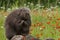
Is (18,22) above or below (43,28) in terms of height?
above

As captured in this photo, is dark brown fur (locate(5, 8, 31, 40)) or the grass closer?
dark brown fur (locate(5, 8, 31, 40))

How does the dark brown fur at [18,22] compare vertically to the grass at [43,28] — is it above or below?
above

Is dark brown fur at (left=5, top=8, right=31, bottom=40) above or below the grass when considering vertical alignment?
above

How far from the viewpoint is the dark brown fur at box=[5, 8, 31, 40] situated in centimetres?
386

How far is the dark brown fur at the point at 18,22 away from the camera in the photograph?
3857mm

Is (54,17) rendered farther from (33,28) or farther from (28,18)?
(28,18)

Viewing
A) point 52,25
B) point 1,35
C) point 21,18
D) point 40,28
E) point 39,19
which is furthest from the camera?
point 39,19

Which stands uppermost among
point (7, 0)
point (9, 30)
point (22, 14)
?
point (22, 14)

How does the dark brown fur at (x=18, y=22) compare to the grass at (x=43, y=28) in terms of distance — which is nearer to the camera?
the dark brown fur at (x=18, y=22)

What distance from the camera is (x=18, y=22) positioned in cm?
380

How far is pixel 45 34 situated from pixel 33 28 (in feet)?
2.17

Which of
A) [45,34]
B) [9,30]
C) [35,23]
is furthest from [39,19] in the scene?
[9,30]

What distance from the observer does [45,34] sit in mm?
6527

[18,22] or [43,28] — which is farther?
[43,28]
